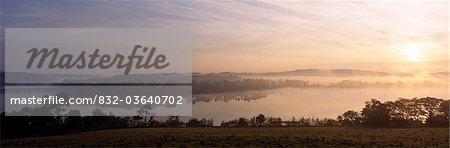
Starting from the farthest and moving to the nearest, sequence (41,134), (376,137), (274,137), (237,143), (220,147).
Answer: (41,134) → (376,137) → (274,137) → (237,143) → (220,147)

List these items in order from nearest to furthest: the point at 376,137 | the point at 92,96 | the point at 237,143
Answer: the point at 237,143, the point at 376,137, the point at 92,96

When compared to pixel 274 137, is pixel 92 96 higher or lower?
higher

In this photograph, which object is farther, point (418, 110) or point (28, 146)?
point (418, 110)

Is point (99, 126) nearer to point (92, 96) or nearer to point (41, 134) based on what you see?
point (41, 134)

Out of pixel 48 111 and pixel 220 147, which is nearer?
pixel 220 147

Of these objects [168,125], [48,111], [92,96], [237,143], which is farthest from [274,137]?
[48,111]

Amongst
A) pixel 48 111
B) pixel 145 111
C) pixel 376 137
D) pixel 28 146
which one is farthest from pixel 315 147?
pixel 48 111

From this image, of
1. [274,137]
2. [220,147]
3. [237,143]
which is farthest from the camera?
[274,137]

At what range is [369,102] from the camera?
2975 inches

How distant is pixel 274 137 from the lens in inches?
1809

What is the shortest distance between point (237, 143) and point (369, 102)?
39206 millimetres

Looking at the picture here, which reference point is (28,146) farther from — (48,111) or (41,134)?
(48,111)

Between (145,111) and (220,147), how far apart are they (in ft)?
117

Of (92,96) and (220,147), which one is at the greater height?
(92,96)
